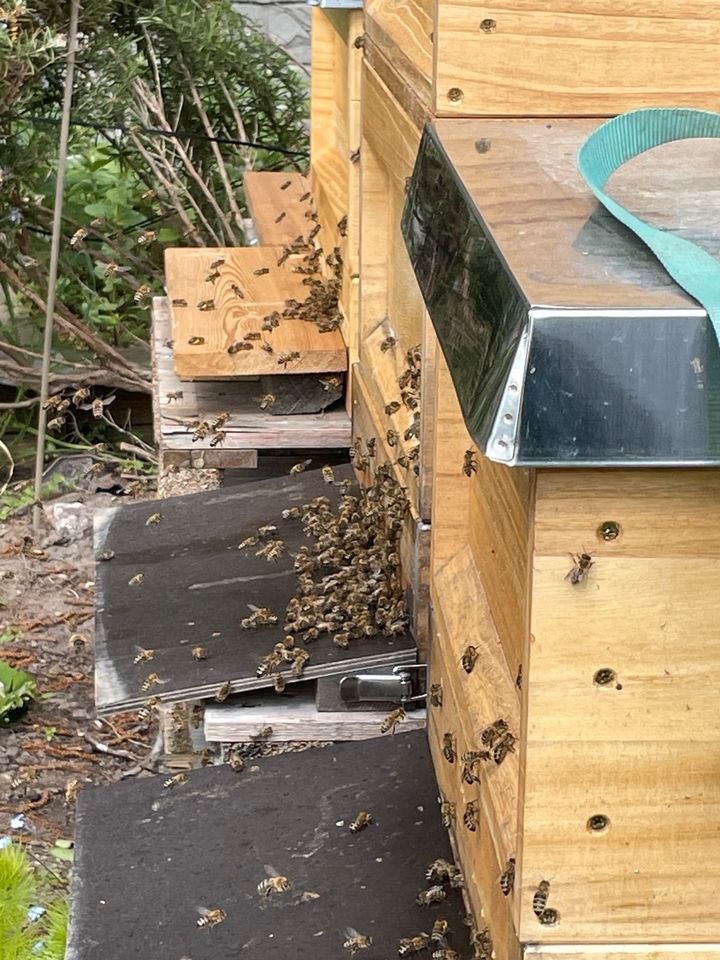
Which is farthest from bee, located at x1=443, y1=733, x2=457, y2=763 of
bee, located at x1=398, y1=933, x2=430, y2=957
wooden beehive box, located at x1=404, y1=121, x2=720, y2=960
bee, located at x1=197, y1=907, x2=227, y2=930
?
wooden beehive box, located at x1=404, y1=121, x2=720, y2=960

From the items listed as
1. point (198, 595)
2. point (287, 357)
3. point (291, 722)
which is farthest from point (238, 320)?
point (291, 722)

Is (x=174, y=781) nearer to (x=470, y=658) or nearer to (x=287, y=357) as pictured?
(x=470, y=658)

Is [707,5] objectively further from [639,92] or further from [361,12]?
[361,12]

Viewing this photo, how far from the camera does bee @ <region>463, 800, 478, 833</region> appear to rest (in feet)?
6.58

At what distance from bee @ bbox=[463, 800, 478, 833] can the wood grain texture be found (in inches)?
42.4

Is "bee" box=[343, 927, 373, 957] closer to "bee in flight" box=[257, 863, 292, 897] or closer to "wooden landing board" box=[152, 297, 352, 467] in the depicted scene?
"bee in flight" box=[257, 863, 292, 897]

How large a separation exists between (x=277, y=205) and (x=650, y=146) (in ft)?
12.9

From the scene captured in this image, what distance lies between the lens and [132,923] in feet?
7.25

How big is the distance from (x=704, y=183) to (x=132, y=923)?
1.39 meters

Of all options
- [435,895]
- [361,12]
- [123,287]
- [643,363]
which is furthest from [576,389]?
[123,287]

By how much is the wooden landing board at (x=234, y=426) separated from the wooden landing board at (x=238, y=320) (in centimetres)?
17

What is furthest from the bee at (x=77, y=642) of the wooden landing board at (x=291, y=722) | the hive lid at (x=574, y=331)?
the hive lid at (x=574, y=331)

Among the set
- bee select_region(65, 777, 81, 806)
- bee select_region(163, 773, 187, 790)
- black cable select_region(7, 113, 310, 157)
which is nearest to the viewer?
bee select_region(163, 773, 187, 790)

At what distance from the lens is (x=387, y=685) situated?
2.87 metres
